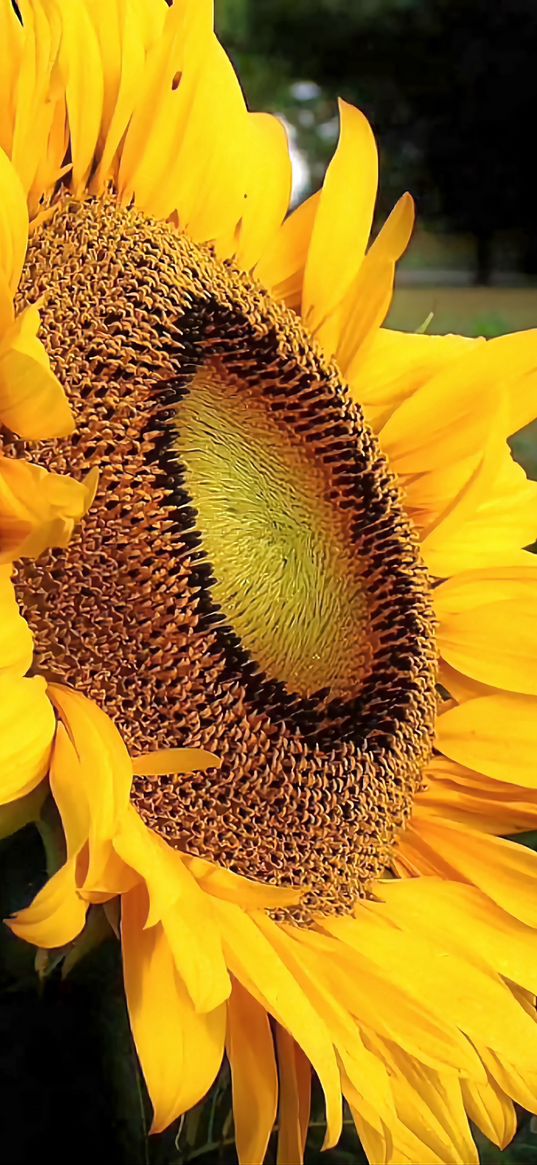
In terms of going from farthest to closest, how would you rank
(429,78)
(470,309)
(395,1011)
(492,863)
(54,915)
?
1. (429,78)
2. (470,309)
3. (492,863)
4. (395,1011)
5. (54,915)

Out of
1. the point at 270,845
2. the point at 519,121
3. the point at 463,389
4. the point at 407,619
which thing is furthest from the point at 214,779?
the point at 519,121

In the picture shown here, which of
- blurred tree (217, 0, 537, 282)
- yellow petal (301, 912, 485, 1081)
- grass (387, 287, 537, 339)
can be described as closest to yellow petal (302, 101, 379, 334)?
yellow petal (301, 912, 485, 1081)

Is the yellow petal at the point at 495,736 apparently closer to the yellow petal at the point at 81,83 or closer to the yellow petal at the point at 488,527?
the yellow petal at the point at 488,527

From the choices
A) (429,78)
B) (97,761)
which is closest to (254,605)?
(97,761)

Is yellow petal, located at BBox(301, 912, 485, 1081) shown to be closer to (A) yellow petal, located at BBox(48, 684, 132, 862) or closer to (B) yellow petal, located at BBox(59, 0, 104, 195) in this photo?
(A) yellow petal, located at BBox(48, 684, 132, 862)

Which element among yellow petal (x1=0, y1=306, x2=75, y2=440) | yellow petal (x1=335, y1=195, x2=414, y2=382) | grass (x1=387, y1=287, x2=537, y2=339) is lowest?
yellow petal (x1=0, y1=306, x2=75, y2=440)

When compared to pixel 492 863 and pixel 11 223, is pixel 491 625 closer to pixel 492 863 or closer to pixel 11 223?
pixel 492 863
